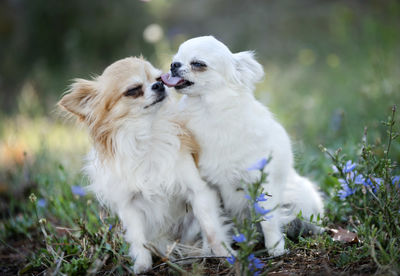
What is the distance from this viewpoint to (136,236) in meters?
2.75

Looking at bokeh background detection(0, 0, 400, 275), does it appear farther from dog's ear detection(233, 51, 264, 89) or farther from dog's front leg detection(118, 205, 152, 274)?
dog's ear detection(233, 51, 264, 89)

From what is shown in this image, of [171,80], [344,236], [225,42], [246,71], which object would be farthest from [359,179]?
[225,42]

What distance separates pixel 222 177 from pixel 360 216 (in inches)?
37.5

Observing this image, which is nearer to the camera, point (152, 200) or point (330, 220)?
point (152, 200)

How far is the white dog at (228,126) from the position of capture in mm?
2801

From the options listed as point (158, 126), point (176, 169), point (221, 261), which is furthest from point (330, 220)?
point (158, 126)

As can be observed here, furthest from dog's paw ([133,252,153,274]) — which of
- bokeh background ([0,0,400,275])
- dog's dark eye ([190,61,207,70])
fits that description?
dog's dark eye ([190,61,207,70])

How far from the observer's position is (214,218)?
2816 mm

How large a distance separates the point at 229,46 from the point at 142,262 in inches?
277

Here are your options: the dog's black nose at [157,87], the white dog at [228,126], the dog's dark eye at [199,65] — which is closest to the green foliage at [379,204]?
the white dog at [228,126]

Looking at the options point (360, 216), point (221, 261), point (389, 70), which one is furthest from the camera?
point (389, 70)

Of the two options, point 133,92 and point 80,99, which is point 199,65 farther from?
point 80,99

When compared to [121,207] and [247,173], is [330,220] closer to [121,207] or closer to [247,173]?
[247,173]

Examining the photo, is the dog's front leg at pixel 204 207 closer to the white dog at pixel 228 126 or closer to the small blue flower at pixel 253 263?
the white dog at pixel 228 126
